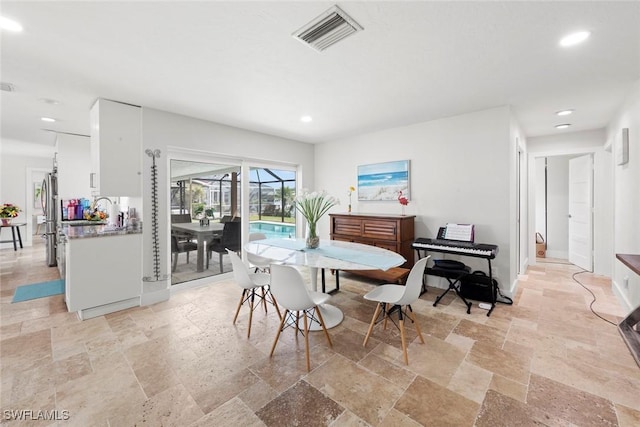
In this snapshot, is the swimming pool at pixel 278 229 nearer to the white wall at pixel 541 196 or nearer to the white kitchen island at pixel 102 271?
the white kitchen island at pixel 102 271

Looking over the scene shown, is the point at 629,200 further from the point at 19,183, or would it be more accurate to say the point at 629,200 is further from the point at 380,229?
the point at 19,183

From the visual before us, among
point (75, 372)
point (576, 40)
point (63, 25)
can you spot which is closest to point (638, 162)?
point (576, 40)

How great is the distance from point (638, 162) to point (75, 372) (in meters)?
5.42

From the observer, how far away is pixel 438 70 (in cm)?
243

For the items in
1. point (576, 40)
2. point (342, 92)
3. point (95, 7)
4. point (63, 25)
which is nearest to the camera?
point (95, 7)

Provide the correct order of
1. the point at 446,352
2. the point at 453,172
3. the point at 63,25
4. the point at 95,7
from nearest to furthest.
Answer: the point at 95,7, the point at 63,25, the point at 446,352, the point at 453,172

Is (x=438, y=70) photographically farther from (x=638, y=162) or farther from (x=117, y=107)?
(x=117, y=107)

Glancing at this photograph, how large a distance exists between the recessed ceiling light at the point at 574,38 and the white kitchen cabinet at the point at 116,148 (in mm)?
4307

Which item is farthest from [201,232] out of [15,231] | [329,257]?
[15,231]

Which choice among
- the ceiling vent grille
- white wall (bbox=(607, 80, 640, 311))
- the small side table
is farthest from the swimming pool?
the small side table

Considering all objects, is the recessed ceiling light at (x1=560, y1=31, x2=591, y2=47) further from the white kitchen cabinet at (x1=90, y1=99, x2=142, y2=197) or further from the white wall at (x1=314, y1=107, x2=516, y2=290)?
the white kitchen cabinet at (x1=90, y1=99, x2=142, y2=197)

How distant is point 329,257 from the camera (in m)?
2.66

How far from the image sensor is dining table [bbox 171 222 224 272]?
13.2 ft
